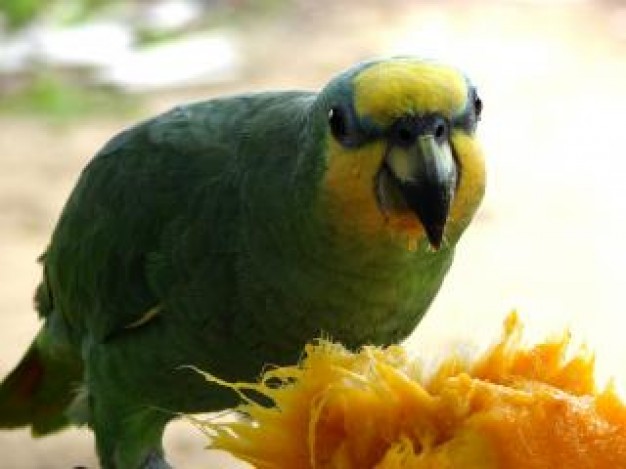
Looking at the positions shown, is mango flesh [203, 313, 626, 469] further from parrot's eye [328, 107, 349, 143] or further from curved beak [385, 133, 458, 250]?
parrot's eye [328, 107, 349, 143]

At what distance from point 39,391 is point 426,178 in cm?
110

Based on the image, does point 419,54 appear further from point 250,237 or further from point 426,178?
point 426,178

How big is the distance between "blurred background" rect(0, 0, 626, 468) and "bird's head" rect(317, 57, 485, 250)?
4.59 feet

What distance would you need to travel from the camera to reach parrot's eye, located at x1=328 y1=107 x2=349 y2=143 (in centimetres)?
122

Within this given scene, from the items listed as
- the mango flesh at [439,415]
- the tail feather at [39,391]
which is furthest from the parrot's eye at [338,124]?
the tail feather at [39,391]

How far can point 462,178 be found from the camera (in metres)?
1.20

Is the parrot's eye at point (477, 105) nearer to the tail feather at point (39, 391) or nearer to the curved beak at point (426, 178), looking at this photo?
the curved beak at point (426, 178)

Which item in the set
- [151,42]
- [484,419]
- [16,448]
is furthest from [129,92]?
[484,419]

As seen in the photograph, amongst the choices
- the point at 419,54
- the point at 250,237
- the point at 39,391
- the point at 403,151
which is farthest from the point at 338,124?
the point at 419,54

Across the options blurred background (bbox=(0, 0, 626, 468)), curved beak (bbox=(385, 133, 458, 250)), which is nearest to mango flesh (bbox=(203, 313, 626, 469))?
curved beak (bbox=(385, 133, 458, 250))

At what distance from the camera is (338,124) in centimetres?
123

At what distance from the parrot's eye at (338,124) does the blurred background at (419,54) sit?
142 cm

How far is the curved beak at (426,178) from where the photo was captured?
113 centimetres

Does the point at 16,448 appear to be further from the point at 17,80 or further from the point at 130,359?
the point at 17,80
